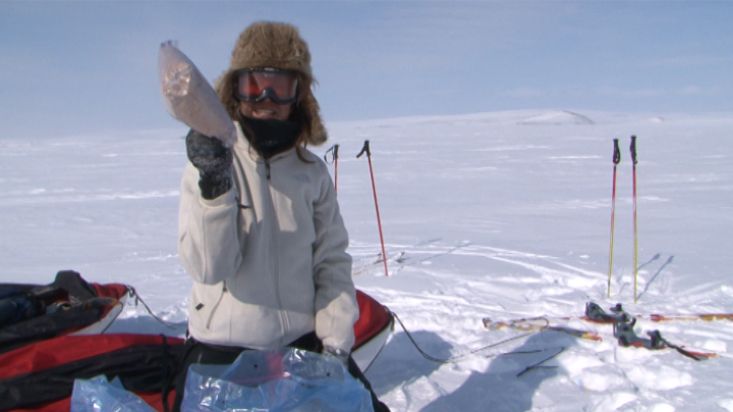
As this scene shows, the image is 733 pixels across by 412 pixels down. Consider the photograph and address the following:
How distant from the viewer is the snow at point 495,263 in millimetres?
3182

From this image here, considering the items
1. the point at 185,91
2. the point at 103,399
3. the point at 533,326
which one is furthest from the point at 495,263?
the point at 185,91

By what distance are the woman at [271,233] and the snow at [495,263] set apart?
1400 millimetres

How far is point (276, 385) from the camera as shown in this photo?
171cm

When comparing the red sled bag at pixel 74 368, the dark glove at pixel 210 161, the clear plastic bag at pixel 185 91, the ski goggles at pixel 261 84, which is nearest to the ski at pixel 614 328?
the red sled bag at pixel 74 368

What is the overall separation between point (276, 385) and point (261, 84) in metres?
0.86

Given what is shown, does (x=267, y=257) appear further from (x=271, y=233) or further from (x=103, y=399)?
(x=103, y=399)

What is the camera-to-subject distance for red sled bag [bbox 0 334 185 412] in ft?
8.20

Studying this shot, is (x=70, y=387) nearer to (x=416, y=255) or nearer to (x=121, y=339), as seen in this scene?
(x=121, y=339)

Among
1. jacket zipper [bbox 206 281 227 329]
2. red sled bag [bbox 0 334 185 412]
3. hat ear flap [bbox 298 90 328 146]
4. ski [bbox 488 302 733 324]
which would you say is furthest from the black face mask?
ski [bbox 488 302 733 324]

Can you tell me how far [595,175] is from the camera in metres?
14.1

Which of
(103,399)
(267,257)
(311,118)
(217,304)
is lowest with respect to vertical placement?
(103,399)

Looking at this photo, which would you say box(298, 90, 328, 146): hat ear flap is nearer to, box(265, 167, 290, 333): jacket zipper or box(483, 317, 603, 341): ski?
box(265, 167, 290, 333): jacket zipper

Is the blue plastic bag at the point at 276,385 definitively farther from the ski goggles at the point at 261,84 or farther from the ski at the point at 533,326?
the ski at the point at 533,326

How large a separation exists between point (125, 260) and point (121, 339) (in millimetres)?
4042
